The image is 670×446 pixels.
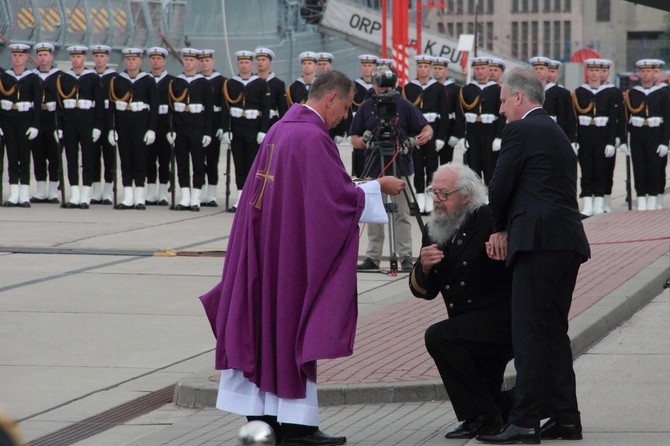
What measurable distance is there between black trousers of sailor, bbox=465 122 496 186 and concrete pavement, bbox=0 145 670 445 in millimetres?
2362

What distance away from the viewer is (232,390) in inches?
250

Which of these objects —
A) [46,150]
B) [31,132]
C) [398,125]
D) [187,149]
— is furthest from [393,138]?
[46,150]

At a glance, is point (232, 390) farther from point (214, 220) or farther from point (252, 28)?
point (252, 28)

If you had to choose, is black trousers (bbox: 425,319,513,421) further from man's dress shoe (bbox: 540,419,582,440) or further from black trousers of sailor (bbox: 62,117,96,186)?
black trousers of sailor (bbox: 62,117,96,186)

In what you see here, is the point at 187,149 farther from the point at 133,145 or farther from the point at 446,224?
the point at 446,224

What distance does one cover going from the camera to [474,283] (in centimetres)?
653

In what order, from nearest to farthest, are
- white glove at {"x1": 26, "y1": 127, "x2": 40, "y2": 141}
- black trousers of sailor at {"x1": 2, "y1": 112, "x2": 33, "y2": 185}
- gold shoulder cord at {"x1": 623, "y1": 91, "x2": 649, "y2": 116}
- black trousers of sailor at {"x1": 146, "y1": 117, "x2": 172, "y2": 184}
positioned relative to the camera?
gold shoulder cord at {"x1": 623, "y1": 91, "x2": 649, "y2": 116} < white glove at {"x1": 26, "y1": 127, "x2": 40, "y2": 141} < black trousers of sailor at {"x1": 2, "y1": 112, "x2": 33, "y2": 185} < black trousers of sailor at {"x1": 146, "y1": 117, "x2": 172, "y2": 184}

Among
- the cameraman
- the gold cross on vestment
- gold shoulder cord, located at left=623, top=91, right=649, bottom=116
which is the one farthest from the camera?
gold shoulder cord, located at left=623, top=91, right=649, bottom=116

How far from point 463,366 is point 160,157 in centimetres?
1351

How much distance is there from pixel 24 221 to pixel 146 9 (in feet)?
70.0

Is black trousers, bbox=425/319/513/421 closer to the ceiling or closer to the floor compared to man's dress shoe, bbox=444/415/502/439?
closer to the ceiling

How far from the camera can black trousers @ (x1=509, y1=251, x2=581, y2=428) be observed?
20.2ft

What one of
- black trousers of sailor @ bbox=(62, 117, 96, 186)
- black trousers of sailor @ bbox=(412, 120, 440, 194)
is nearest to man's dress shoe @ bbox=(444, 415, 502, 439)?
black trousers of sailor @ bbox=(412, 120, 440, 194)

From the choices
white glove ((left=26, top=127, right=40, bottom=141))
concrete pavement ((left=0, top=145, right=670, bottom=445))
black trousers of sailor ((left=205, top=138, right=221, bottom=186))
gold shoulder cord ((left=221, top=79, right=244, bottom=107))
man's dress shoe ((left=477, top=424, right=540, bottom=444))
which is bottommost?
concrete pavement ((left=0, top=145, right=670, bottom=445))
